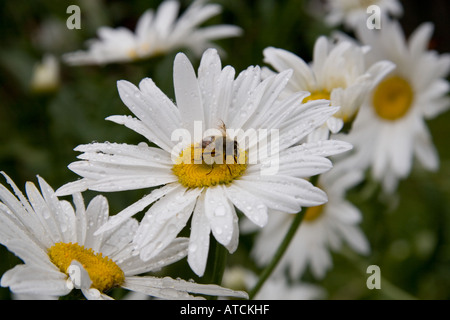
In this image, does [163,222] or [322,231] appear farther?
[322,231]

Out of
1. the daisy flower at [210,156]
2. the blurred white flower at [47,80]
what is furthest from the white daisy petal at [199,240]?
the blurred white flower at [47,80]

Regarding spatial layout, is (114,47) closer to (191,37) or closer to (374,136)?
(191,37)

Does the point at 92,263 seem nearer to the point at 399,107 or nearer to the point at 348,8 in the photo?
the point at 399,107

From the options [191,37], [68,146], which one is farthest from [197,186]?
[68,146]

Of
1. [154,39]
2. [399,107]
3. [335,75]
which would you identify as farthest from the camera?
[399,107]

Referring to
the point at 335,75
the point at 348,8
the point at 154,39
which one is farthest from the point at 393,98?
the point at 335,75

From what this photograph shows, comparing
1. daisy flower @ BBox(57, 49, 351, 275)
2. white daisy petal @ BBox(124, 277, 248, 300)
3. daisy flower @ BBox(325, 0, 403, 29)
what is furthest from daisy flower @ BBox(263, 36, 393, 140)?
daisy flower @ BBox(325, 0, 403, 29)
